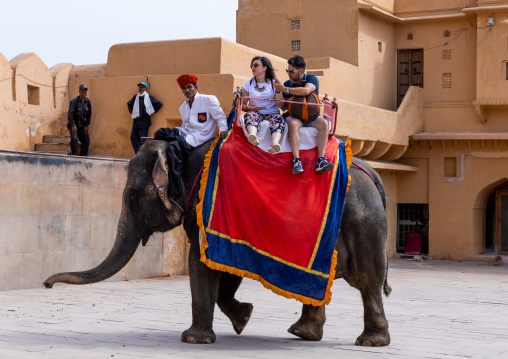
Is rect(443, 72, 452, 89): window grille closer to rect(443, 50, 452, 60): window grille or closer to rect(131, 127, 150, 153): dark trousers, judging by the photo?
rect(443, 50, 452, 60): window grille

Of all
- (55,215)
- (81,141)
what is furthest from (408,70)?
(55,215)

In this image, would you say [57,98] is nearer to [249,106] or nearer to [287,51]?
[287,51]

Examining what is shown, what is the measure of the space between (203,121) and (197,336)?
77.6 inches

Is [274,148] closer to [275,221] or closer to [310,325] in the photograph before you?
[275,221]

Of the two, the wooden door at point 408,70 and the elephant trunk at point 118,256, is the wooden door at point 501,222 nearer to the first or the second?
the wooden door at point 408,70

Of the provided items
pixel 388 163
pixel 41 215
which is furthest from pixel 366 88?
pixel 41 215

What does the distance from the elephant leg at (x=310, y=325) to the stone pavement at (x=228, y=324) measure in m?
0.09

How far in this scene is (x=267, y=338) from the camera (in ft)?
28.2

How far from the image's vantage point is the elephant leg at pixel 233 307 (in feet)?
28.1

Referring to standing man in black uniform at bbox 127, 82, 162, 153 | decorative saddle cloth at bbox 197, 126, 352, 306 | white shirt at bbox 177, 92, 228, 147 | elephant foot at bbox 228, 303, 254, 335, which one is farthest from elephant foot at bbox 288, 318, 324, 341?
standing man in black uniform at bbox 127, 82, 162, 153

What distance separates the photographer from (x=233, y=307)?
8.58 m

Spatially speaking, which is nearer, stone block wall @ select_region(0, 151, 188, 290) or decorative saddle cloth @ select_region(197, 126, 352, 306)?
decorative saddle cloth @ select_region(197, 126, 352, 306)

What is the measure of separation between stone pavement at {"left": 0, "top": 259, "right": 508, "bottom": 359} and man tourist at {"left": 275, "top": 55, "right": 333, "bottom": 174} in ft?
5.13

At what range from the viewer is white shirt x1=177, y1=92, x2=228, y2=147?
855 centimetres
